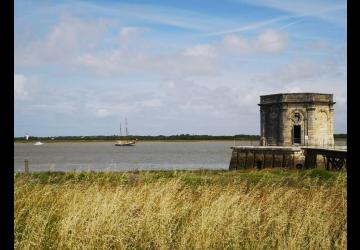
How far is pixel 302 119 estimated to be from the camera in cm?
3784

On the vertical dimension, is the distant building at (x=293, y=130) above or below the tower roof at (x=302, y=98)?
below

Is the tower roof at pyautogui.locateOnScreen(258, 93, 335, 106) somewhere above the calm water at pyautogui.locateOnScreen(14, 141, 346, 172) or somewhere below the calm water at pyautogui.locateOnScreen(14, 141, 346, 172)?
above

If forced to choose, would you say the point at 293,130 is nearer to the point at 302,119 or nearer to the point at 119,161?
the point at 302,119

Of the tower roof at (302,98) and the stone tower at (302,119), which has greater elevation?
the tower roof at (302,98)

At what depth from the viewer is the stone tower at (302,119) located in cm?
3762

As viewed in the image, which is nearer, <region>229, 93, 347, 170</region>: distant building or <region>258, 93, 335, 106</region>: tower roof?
<region>229, 93, 347, 170</region>: distant building

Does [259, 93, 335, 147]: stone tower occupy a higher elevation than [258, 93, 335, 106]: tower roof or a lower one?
lower

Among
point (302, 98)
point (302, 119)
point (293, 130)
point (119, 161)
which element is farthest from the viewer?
point (119, 161)

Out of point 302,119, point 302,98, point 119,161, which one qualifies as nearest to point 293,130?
point 302,119

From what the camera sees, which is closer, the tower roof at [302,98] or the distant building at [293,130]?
the distant building at [293,130]

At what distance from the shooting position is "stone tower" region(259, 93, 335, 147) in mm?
37625
